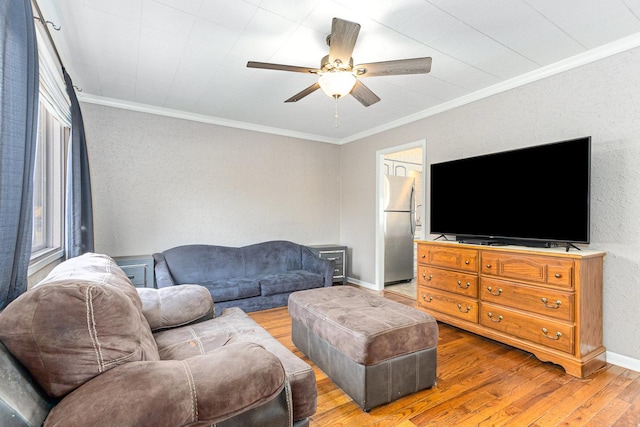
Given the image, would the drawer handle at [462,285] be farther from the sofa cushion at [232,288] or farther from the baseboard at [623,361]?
the sofa cushion at [232,288]

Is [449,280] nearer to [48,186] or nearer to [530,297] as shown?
[530,297]

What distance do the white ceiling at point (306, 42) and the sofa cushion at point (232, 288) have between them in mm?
2191

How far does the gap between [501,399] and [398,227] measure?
3.31 m

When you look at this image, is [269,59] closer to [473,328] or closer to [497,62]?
[497,62]

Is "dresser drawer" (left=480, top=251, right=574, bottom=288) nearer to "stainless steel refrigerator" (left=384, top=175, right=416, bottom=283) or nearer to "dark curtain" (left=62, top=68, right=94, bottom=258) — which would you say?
"stainless steel refrigerator" (left=384, top=175, right=416, bottom=283)

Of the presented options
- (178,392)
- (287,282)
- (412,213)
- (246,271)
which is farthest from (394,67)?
(412,213)

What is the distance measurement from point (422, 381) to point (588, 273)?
5.01 feet

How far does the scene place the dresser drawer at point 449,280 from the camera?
291 centimetres

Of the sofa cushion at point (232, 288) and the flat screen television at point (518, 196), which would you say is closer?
the flat screen television at point (518, 196)

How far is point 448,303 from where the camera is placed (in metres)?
3.14

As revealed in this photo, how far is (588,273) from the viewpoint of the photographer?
2.31 metres

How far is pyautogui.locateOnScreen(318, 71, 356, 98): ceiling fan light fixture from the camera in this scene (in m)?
2.16

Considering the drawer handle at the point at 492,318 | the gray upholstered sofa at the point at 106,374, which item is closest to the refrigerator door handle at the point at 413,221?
the drawer handle at the point at 492,318

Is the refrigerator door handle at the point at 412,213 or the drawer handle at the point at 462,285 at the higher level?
the refrigerator door handle at the point at 412,213
